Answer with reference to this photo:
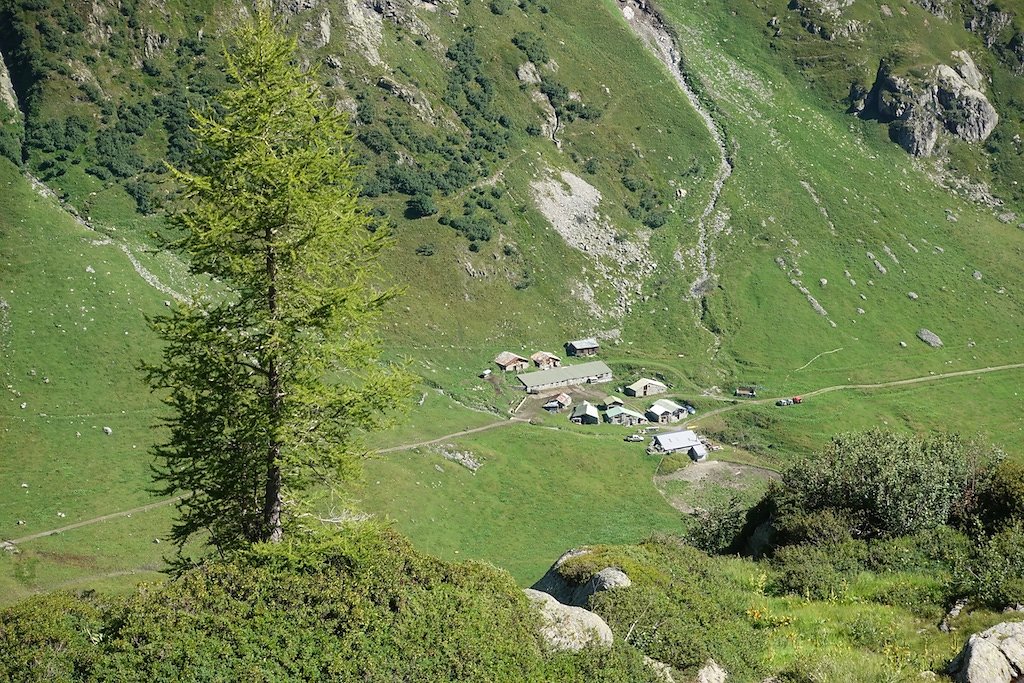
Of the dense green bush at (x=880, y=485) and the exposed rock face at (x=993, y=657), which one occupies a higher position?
the exposed rock face at (x=993, y=657)

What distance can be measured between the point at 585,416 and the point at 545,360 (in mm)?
14996

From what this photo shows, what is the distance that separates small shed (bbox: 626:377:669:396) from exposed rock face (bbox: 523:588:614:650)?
337 ft

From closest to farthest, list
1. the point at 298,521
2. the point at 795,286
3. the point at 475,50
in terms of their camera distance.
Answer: the point at 298,521
the point at 795,286
the point at 475,50

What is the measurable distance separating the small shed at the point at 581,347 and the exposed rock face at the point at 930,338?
2487 inches

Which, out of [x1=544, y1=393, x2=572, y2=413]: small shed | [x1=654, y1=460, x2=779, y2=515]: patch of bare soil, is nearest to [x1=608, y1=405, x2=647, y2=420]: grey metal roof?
[x1=544, y1=393, x2=572, y2=413]: small shed

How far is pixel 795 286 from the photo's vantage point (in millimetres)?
148375

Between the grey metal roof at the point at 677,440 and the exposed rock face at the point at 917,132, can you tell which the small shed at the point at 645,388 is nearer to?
the grey metal roof at the point at 677,440

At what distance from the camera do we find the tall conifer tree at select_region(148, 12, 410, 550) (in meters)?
21.0

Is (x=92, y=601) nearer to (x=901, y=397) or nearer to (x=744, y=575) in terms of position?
(x=744, y=575)

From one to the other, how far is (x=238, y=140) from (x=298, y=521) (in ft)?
35.5

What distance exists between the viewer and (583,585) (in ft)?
81.4

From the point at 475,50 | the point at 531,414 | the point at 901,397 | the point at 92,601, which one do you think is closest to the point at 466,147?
the point at 475,50

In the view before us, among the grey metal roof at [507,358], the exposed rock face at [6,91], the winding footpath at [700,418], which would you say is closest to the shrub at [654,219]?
the winding footpath at [700,418]

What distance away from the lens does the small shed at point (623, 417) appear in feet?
371
